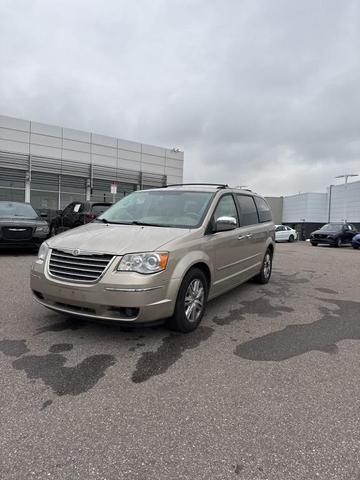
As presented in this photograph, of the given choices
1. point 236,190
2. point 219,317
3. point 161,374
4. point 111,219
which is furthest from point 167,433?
point 236,190

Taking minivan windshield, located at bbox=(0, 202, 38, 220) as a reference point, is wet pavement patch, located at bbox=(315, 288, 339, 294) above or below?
below

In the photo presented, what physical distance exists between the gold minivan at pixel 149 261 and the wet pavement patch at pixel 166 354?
14 cm

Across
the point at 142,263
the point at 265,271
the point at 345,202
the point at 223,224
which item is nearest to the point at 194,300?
the point at 142,263

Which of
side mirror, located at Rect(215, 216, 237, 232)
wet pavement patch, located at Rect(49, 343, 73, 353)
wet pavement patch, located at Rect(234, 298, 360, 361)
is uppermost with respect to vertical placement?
side mirror, located at Rect(215, 216, 237, 232)

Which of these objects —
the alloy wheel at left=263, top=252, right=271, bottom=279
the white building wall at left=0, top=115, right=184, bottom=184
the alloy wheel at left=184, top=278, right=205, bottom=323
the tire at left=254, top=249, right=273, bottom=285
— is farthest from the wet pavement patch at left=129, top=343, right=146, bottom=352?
the white building wall at left=0, top=115, right=184, bottom=184

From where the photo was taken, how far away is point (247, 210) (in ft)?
19.5

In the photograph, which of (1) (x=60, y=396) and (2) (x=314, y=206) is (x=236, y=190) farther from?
(2) (x=314, y=206)

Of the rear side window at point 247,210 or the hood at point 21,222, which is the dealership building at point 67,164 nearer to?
the hood at point 21,222

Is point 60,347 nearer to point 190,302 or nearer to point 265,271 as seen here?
point 190,302

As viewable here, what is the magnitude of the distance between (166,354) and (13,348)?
1.59 metres

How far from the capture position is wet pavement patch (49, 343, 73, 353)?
3.47 meters

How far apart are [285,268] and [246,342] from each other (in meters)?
6.10

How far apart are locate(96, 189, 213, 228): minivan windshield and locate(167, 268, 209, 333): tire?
696 mm

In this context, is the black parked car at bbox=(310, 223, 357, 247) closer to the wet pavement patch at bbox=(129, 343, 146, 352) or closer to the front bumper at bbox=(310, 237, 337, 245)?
the front bumper at bbox=(310, 237, 337, 245)
